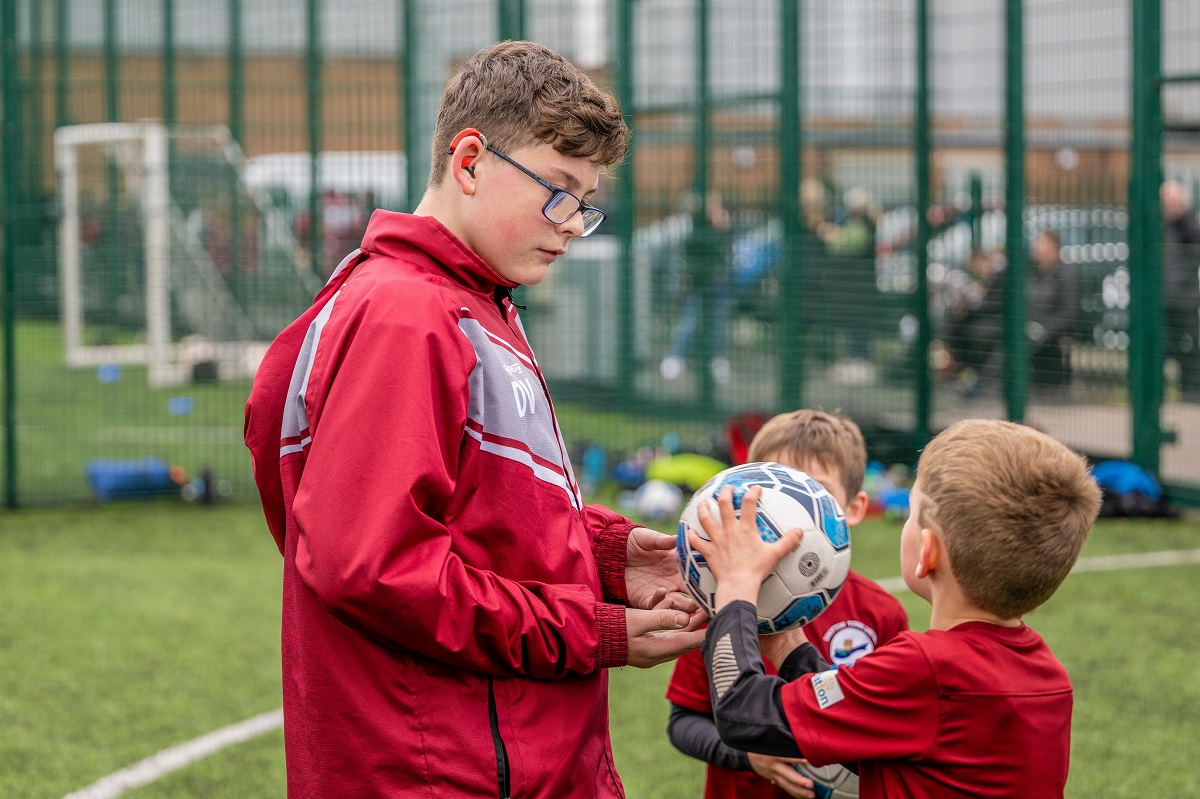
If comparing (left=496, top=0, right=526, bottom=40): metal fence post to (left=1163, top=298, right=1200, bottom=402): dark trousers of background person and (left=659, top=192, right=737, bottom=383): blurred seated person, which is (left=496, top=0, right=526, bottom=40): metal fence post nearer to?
(left=659, top=192, right=737, bottom=383): blurred seated person

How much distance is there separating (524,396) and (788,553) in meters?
0.58

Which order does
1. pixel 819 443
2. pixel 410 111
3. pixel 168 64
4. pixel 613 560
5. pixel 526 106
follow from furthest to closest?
pixel 168 64 → pixel 410 111 → pixel 819 443 → pixel 613 560 → pixel 526 106

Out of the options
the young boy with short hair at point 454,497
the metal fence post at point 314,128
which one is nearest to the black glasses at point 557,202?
the young boy with short hair at point 454,497

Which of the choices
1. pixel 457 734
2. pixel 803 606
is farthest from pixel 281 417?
pixel 803 606

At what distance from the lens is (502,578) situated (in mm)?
A: 2121

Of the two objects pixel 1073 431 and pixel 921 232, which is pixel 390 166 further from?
pixel 1073 431

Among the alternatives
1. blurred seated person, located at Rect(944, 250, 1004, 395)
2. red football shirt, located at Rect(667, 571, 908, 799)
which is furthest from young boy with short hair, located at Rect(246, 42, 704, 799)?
blurred seated person, located at Rect(944, 250, 1004, 395)

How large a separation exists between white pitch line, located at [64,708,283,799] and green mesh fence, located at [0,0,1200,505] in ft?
16.0

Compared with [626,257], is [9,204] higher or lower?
higher

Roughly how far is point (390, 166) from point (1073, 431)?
520 centimetres

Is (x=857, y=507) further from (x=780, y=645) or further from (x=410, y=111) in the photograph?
(x=410, y=111)

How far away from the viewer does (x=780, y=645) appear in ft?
8.86

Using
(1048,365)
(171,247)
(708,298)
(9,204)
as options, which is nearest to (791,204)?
(708,298)

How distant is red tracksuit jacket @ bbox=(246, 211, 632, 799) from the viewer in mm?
1975
